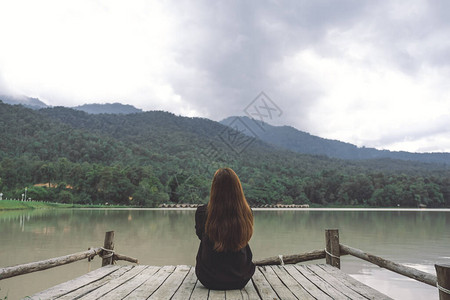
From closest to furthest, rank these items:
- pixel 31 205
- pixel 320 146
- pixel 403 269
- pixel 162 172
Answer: pixel 403 269 < pixel 31 205 < pixel 162 172 < pixel 320 146

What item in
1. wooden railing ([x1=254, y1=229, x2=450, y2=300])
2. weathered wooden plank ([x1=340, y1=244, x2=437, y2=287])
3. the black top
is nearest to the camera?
A: weathered wooden plank ([x1=340, y1=244, x2=437, y2=287])

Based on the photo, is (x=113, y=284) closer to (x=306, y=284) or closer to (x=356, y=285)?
(x=306, y=284)

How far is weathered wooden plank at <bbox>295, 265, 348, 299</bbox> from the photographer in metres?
3.31

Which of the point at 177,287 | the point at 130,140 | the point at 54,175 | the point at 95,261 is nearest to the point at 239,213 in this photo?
the point at 177,287

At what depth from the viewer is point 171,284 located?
146 inches

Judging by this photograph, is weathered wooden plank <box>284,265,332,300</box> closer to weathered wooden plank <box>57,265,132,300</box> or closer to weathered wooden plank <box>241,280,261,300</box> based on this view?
weathered wooden plank <box>241,280,261,300</box>

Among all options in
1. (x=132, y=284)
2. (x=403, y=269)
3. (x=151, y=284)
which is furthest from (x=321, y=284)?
(x=132, y=284)

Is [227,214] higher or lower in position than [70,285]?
higher

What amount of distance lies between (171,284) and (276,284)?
45.6 inches

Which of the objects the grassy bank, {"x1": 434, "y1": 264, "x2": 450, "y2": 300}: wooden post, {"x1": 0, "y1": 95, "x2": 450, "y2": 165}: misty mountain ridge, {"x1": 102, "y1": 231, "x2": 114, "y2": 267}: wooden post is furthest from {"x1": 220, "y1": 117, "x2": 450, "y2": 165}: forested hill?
{"x1": 434, "y1": 264, "x2": 450, "y2": 300}: wooden post

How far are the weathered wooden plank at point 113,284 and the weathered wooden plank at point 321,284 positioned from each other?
214 centimetres

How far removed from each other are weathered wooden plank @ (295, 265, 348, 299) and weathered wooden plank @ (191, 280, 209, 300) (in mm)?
1215

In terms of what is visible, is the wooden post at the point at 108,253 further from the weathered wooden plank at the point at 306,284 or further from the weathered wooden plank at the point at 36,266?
the weathered wooden plank at the point at 306,284

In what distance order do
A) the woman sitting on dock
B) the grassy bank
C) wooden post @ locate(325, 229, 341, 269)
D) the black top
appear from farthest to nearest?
1. the grassy bank
2. wooden post @ locate(325, 229, 341, 269)
3. the black top
4. the woman sitting on dock
